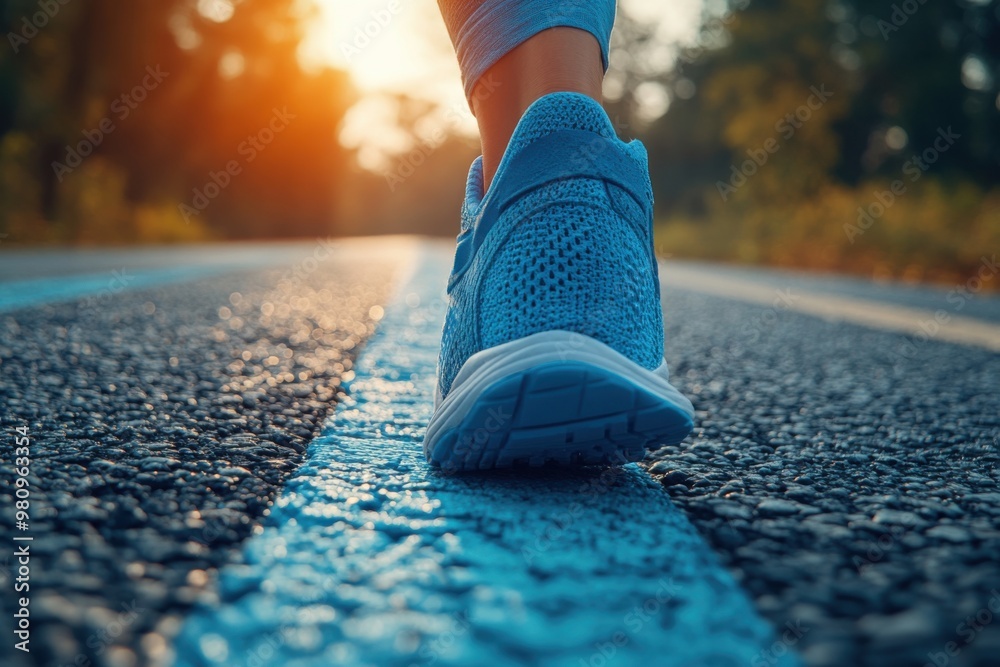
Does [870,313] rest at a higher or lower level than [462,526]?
higher

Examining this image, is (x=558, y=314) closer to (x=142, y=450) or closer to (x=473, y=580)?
(x=473, y=580)

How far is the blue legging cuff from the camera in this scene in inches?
50.5

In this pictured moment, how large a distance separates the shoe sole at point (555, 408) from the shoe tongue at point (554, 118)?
35cm

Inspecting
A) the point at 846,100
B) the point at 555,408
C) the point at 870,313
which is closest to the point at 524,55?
the point at 555,408

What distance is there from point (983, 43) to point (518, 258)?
23.1 m

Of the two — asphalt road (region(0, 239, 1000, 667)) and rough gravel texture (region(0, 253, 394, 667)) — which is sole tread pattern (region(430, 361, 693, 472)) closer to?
asphalt road (region(0, 239, 1000, 667))

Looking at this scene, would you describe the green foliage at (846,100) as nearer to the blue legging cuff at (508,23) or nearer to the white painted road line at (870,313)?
the white painted road line at (870,313)

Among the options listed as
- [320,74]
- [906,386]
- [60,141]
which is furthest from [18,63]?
[320,74]

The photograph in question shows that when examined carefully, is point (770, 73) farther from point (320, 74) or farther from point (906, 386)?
point (320, 74)

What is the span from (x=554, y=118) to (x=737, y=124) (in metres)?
19.7

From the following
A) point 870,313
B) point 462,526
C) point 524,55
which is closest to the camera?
point 462,526

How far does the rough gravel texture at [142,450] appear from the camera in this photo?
26.9 inches

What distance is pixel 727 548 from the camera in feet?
2.87

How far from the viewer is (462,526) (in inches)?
35.7
